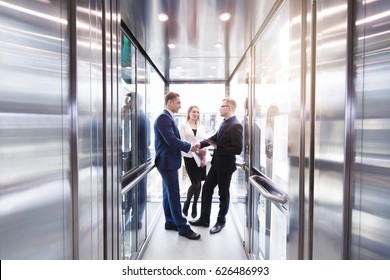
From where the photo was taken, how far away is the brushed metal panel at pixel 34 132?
0.66 metres

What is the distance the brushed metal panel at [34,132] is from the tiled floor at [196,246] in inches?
63.2

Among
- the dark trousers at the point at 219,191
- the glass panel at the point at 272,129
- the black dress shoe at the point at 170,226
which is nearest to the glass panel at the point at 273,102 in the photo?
the glass panel at the point at 272,129

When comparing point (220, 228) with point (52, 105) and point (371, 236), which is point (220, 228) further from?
point (52, 105)

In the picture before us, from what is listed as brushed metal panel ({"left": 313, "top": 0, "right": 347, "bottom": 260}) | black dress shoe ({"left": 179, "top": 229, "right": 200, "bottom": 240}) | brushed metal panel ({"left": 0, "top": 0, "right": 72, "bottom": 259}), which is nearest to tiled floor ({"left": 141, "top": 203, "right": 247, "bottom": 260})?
black dress shoe ({"left": 179, "top": 229, "right": 200, "bottom": 240})

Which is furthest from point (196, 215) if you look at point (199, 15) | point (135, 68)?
point (199, 15)

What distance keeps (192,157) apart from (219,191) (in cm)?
63

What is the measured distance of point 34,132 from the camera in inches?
29.8

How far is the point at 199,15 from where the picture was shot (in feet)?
6.06

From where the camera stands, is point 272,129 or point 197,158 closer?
point 272,129

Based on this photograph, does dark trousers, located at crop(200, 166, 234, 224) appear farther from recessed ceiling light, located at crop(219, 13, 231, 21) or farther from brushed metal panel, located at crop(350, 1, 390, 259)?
brushed metal panel, located at crop(350, 1, 390, 259)

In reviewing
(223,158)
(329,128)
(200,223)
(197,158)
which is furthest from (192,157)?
(329,128)

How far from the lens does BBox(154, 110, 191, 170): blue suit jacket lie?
2439 millimetres

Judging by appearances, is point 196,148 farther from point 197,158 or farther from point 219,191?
point 219,191

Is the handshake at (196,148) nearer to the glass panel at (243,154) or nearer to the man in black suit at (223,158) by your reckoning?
the man in black suit at (223,158)
